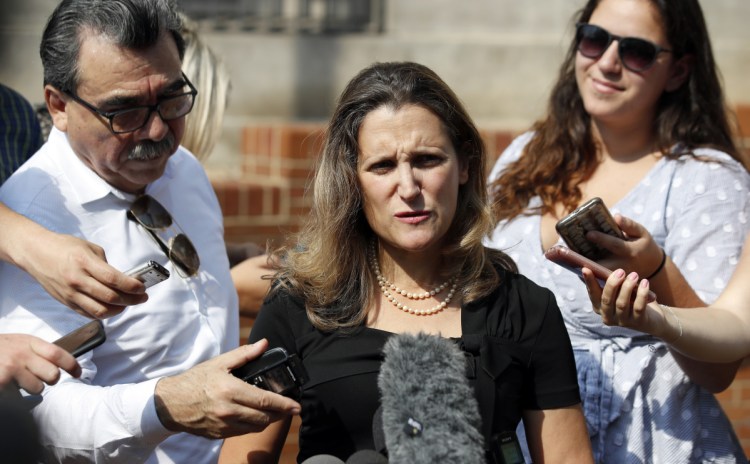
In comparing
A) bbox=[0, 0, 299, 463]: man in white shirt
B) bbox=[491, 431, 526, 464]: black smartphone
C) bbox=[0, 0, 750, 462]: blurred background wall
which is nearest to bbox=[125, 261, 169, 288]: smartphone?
bbox=[0, 0, 299, 463]: man in white shirt

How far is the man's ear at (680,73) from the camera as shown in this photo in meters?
3.41

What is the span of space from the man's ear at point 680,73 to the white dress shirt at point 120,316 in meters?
1.52

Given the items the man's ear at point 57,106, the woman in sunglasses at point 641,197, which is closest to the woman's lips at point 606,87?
the woman in sunglasses at point 641,197

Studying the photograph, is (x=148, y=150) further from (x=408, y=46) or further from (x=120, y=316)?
(x=408, y=46)

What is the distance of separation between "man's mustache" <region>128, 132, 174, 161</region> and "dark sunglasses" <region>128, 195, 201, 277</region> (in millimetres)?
193

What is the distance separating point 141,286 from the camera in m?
2.35

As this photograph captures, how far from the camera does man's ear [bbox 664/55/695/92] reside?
3.41m

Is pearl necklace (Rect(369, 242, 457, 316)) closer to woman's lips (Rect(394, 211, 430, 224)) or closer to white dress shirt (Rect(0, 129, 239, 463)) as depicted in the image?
woman's lips (Rect(394, 211, 430, 224))

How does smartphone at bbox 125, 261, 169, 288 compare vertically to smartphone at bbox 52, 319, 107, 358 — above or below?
above

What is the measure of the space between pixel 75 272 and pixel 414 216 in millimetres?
815

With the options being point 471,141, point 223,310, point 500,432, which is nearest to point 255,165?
point 223,310

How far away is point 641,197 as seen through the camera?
10.6 feet

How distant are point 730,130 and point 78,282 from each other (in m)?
2.15

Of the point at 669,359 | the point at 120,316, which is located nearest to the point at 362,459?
the point at 120,316
